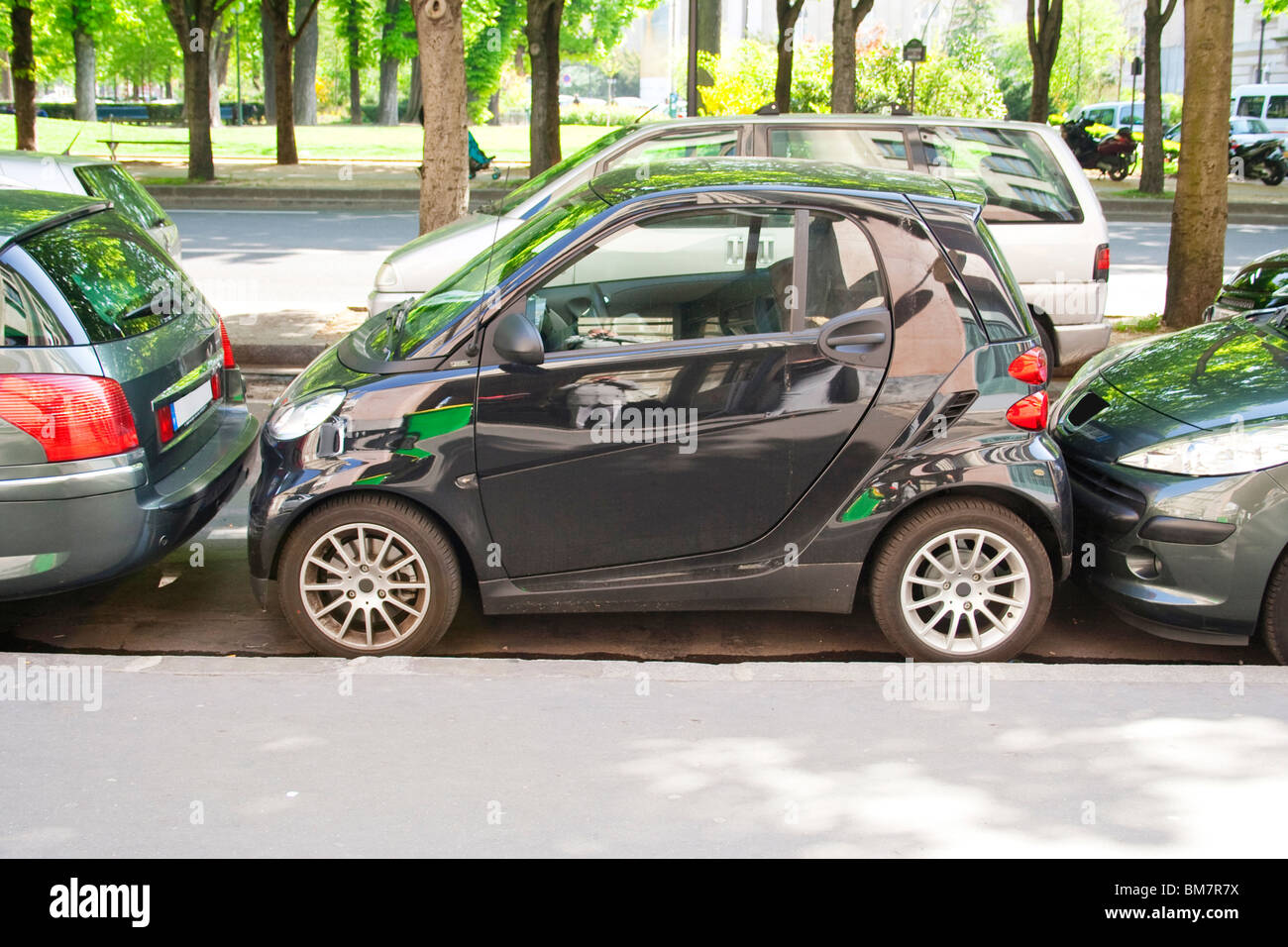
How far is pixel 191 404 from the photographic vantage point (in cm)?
520

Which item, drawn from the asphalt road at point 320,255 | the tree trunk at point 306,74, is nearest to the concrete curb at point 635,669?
the asphalt road at point 320,255

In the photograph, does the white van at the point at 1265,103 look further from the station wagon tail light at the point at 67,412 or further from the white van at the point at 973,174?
the station wagon tail light at the point at 67,412

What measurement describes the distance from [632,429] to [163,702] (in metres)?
1.78

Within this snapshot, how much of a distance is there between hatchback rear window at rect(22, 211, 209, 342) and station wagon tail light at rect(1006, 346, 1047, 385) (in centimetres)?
328

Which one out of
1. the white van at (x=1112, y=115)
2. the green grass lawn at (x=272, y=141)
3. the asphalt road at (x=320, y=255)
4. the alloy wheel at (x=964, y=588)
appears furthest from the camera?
the white van at (x=1112, y=115)

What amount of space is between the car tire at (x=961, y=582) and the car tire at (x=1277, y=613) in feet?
2.54

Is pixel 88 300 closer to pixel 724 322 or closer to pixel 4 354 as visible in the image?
pixel 4 354

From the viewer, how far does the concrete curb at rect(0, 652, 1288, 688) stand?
4328 millimetres

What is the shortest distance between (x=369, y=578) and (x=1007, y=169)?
19.5 feet

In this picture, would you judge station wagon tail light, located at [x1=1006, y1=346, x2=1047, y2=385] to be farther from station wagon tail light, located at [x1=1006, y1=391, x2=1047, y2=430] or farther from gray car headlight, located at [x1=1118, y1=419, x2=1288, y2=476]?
gray car headlight, located at [x1=1118, y1=419, x2=1288, y2=476]

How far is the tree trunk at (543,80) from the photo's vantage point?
21.6 meters

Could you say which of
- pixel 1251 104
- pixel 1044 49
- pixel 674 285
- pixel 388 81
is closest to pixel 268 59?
pixel 388 81

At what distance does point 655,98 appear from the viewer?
9931 cm

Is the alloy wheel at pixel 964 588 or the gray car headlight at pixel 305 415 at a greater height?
the gray car headlight at pixel 305 415
